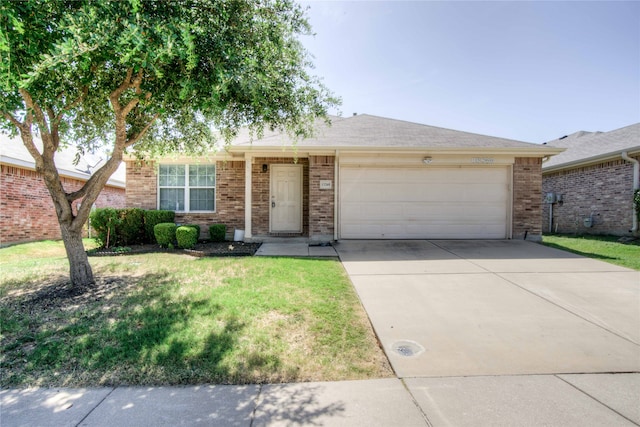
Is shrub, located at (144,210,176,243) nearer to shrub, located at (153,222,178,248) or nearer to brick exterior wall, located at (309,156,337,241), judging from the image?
shrub, located at (153,222,178,248)

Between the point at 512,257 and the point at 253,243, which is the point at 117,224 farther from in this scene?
the point at 512,257

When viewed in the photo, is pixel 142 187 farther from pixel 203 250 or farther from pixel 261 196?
pixel 261 196

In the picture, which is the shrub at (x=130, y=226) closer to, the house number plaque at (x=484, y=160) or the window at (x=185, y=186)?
the window at (x=185, y=186)

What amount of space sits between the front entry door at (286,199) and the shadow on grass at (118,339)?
17.7 ft

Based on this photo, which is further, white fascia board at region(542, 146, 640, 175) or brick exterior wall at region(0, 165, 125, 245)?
white fascia board at region(542, 146, 640, 175)

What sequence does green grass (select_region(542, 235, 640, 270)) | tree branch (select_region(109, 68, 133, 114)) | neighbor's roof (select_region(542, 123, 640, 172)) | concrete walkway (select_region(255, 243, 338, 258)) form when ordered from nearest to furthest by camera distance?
tree branch (select_region(109, 68, 133, 114)), green grass (select_region(542, 235, 640, 270)), concrete walkway (select_region(255, 243, 338, 258)), neighbor's roof (select_region(542, 123, 640, 172))

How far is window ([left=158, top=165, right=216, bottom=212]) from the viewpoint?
9.88 metres

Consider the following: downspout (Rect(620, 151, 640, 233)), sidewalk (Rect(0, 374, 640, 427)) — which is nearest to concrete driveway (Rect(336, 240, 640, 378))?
sidewalk (Rect(0, 374, 640, 427))

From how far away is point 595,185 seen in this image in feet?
38.7

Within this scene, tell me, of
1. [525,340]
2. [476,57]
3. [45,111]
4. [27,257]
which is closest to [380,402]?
[525,340]

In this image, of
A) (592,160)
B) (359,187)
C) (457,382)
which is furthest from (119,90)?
(592,160)

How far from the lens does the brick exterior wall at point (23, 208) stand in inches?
373

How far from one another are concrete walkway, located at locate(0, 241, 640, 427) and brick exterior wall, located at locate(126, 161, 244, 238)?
6246mm

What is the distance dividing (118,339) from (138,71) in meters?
3.03
